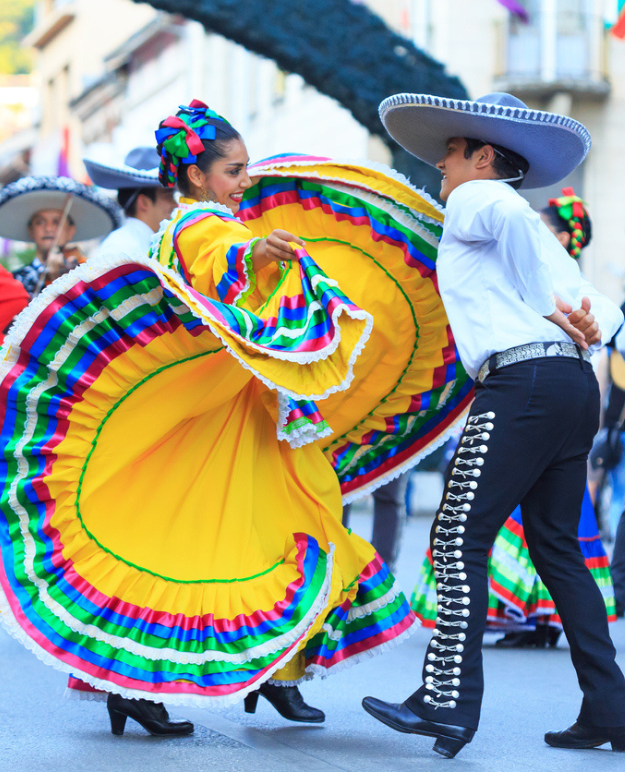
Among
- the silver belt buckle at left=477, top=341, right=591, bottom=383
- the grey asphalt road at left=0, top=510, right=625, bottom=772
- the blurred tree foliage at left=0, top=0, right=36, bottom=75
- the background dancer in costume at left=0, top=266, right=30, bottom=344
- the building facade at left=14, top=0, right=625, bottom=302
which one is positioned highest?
the blurred tree foliage at left=0, top=0, right=36, bottom=75

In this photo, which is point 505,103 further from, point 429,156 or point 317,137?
point 317,137

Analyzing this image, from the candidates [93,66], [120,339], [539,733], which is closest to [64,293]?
[120,339]

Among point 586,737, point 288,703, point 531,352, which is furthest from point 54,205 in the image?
point 586,737

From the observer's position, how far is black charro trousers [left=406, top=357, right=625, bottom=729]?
2889mm

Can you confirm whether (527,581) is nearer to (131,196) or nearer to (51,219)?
(131,196)

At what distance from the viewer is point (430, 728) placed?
2.87 m

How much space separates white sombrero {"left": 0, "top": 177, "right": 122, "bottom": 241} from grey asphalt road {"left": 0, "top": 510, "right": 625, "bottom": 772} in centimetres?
244

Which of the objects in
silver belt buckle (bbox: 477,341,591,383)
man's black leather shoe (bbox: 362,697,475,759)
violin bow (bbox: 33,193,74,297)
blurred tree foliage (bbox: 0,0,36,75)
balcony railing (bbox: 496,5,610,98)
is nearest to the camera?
man's black leather shoe (bbox: 362,697,475,759)

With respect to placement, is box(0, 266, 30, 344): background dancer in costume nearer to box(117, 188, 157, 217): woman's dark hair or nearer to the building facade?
box(117, 188, 157, 217): woman's dark hair

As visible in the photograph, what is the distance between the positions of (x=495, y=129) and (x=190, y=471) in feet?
4.03

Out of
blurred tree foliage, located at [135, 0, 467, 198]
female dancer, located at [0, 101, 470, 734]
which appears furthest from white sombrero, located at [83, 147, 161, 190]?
blurred tree foliage, located at [135, 0, 467, 198]

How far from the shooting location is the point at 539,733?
3.26 meters

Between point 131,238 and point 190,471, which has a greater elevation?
point 131,238

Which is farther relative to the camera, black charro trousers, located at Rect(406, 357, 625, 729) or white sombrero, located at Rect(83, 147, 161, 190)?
white sombrero, located at Rect(83, 147, 161, 190)
